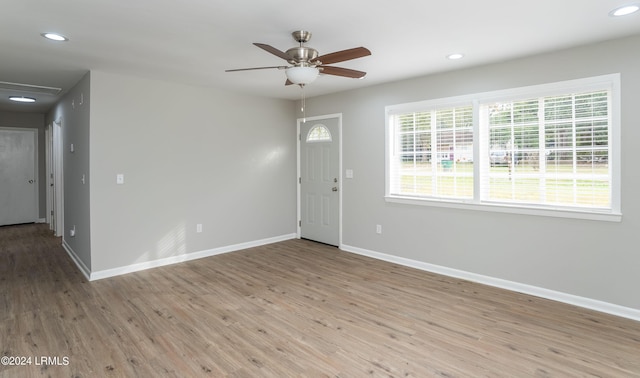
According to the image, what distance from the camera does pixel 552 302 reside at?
3.39 meters

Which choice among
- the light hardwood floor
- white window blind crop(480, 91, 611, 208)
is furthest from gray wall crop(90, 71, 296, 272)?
white window blind crop(480, 91, 611, 208)

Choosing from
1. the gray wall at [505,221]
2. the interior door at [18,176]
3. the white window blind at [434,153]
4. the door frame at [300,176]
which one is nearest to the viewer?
the gray wall at [505,221]

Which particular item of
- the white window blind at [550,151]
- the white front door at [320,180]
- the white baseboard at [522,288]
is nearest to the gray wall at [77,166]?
the white front door at [320,180]

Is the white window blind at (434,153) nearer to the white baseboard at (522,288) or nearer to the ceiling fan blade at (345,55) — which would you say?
the white baseboard at (522,288)

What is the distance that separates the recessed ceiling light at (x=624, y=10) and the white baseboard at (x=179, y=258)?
4952 millimetres

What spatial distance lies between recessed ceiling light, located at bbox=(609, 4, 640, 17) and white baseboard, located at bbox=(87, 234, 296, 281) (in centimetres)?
495

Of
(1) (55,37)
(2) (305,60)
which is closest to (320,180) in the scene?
(2) (305,60)

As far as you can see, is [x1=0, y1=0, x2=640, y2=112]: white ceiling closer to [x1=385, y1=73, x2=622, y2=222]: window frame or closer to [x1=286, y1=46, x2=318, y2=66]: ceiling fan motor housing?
[x1=286, y1=46, x2=318, y2=66]: ceiling fan motor housing

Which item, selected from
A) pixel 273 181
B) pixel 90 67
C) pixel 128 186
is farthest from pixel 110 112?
pixel 273 181

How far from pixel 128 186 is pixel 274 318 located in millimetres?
2647

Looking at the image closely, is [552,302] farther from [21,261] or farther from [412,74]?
[21,261]

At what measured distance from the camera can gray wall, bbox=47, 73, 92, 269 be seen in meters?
4.17

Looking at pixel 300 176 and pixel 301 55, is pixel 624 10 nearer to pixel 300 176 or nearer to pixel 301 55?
pixel 301 55

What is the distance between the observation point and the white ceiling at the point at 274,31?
95.3 inches
